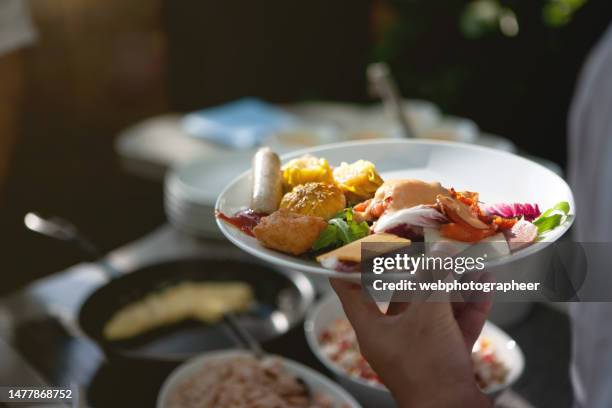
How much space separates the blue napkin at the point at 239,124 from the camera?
2439mm

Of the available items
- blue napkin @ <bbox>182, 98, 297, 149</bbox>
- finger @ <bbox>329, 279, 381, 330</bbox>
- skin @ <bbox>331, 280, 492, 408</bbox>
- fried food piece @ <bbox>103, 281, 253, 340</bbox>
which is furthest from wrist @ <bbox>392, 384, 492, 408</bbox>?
blue napkin @ <bbox>182, 98, 297, 149</bbox>

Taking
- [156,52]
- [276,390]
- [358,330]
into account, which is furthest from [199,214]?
[156,52]

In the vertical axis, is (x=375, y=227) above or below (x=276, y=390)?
above

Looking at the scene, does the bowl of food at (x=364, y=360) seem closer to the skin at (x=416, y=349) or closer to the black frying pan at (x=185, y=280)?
the black frying pan at (x=185, y=280)

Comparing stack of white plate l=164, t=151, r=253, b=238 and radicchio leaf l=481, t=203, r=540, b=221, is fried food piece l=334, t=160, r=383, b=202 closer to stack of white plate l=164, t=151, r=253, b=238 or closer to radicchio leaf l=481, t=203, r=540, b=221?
radicchio leaf l=481, t=203, r=540, b=221

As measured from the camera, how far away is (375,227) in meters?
0.61

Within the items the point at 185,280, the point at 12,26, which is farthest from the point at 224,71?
the point at 185,280

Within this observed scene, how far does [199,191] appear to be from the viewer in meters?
1.58

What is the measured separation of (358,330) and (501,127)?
8.76 ft

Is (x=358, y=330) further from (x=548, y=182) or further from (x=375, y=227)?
(x=548, y=182)

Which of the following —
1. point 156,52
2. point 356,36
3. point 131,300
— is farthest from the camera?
point 156,52

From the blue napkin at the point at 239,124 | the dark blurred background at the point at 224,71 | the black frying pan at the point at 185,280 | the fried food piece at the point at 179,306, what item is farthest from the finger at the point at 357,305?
the dark blurred background at the point at 224,71

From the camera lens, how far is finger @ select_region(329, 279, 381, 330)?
0.67 m

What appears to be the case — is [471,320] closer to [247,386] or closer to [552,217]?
[552,217]
